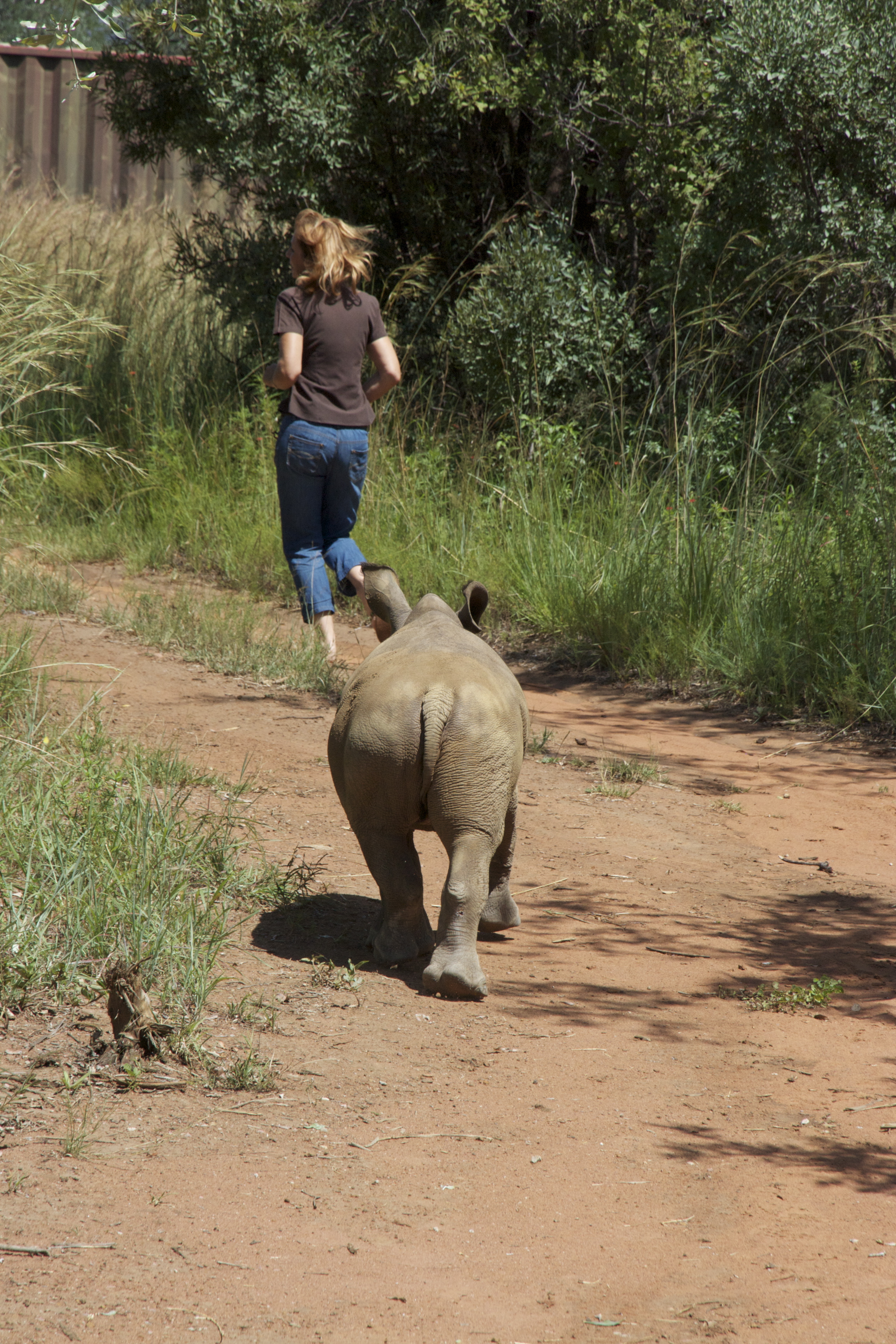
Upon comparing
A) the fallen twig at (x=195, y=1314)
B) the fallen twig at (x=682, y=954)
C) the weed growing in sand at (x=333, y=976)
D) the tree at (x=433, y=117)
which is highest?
the tree at (x=433, y=117)

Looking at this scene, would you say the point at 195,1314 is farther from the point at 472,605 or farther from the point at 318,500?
the point at 318,500

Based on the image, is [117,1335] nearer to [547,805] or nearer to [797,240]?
[547,805]

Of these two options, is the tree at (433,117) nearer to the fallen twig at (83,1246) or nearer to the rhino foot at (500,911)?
the rhino foot at (500,911)

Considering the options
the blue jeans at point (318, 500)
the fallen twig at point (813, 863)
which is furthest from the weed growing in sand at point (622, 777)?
the blue jeans at point (318, 500)

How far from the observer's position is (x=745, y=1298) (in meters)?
2.29

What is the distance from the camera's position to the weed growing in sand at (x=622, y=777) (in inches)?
224

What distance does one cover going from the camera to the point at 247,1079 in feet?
9.56

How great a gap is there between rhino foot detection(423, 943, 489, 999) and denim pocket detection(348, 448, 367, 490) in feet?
13.3

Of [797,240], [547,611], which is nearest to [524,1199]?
[547,611]

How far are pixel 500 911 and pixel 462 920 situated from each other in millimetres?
658

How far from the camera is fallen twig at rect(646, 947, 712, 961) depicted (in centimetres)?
406

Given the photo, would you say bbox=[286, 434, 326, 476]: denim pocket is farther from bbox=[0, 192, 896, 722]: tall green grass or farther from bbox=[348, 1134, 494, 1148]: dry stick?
bbox=[348, 1134, 494, 1148]: dry stick

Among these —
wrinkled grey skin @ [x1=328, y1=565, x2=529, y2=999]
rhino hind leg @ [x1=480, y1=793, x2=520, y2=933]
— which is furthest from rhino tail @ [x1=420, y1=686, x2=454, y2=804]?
rhino hind leg @ [x1=480, y1=793, x2=520, y2=933]

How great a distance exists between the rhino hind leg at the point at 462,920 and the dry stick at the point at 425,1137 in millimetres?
625
